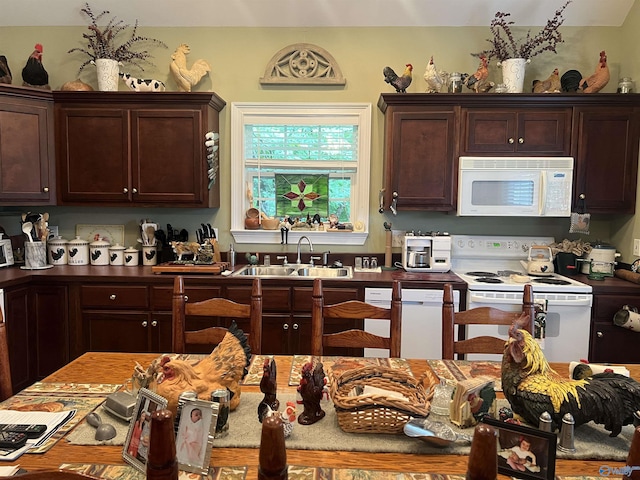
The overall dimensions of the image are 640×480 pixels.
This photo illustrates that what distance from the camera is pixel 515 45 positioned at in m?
3.50

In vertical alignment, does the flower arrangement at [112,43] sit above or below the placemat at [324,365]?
above

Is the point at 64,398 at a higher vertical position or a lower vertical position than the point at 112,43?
lower

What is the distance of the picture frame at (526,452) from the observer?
3.29 feet

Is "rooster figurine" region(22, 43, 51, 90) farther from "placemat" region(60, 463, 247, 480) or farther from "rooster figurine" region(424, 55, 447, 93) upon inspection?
"placemat" region(60, 463, 247, 480)

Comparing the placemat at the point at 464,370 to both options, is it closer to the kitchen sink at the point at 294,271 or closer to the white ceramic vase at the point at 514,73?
the kitchen sink at the point at 294,271

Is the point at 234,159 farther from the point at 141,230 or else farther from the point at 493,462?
the point at 493,462

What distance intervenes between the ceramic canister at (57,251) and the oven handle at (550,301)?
311 cm

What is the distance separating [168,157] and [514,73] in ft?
8.74

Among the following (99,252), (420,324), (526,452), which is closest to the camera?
(526,452)

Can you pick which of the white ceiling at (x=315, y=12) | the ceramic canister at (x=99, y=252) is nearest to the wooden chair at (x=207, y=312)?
the ceramic canister at (x=99, y=252)

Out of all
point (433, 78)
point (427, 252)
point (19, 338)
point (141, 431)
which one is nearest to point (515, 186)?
point (427, 252)

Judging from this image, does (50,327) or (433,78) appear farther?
(433,78)

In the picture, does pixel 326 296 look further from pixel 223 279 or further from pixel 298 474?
pixel 298 474

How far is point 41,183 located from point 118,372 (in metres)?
2.34
